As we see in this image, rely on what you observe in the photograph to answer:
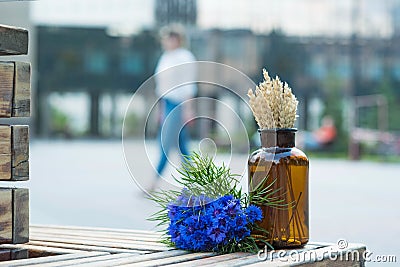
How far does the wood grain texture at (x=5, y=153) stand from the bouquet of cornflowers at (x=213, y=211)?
508 millimetres

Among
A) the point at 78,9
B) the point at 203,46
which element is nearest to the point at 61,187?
the point at 203,46

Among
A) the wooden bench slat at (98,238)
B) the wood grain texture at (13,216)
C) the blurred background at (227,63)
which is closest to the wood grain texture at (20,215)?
the wood grain texture at (13,216)

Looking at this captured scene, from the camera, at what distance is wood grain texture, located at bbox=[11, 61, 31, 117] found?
104 inches

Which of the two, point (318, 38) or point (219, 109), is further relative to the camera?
point (318, 38)

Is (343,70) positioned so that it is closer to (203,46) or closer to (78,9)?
(203,46)

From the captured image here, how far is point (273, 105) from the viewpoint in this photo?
2.71 metres

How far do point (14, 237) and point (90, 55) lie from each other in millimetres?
27785

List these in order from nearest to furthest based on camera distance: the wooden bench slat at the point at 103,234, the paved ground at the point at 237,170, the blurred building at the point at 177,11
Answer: the wooden bench slat at the point at 103,234 → the paved ground at the point at 237,170 → the blurred building at the point at 177,11

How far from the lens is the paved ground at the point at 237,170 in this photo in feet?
15.4

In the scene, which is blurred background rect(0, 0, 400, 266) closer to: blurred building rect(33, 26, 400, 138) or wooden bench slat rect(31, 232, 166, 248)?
blurred building rect(33, 26, 400, 138)

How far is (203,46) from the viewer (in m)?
26.0

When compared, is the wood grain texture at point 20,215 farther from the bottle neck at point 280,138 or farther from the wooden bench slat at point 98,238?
the bottle neck at point 280,138

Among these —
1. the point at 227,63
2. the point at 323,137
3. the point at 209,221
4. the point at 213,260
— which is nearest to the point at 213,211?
the point at 209,221

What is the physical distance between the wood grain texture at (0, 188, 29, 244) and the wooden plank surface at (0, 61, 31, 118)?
0.25 m
